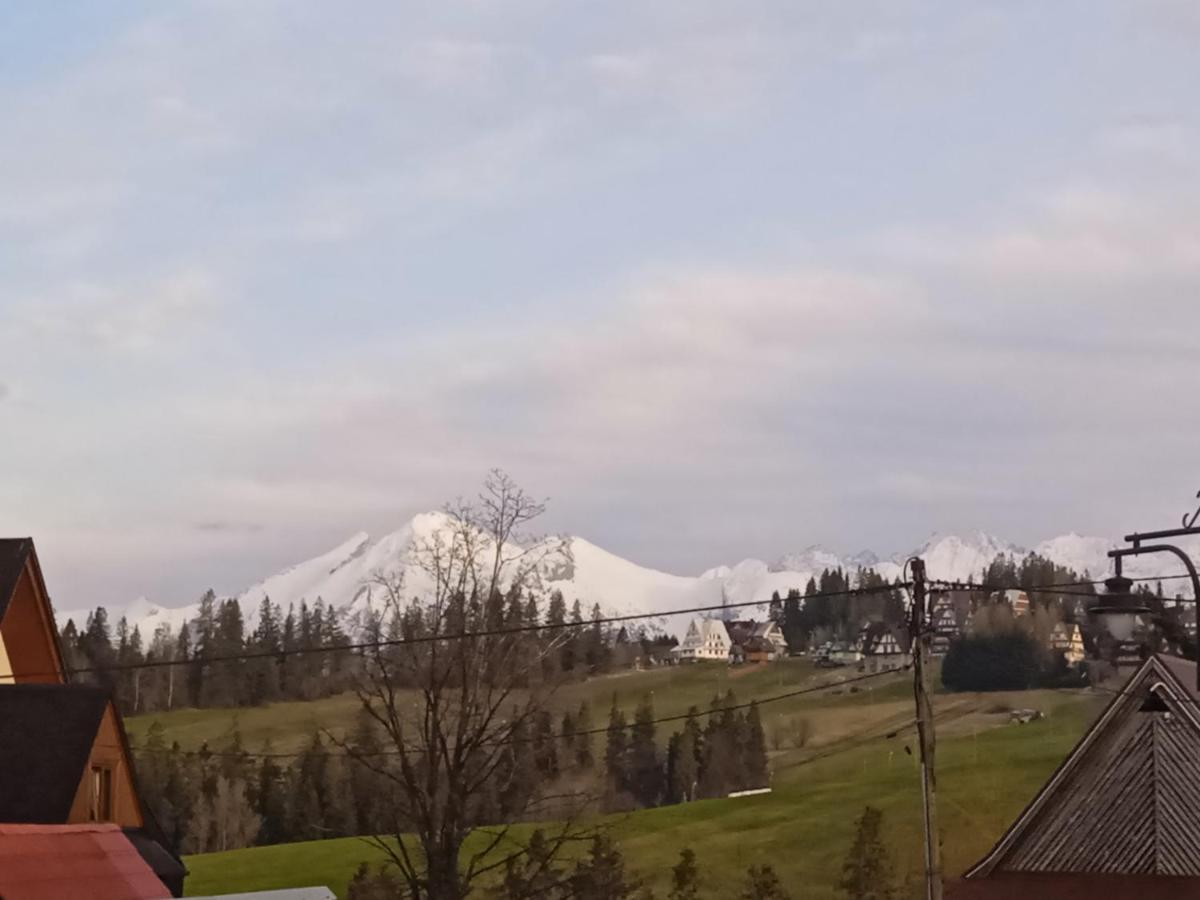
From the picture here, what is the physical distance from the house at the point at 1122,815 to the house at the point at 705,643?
363ft

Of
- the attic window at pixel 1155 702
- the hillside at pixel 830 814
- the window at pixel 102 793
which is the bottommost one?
the hillside at pixel 830 814

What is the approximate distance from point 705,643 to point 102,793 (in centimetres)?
11771

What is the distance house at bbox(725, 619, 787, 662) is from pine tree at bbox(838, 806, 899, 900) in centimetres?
4816

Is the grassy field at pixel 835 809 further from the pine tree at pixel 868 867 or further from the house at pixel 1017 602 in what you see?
the house at pixel 1017 602

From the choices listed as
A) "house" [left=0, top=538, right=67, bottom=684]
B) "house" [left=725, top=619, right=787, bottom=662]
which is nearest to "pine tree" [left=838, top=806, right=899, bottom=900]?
"house" [left=725, top=619, right=787, bottom=662]

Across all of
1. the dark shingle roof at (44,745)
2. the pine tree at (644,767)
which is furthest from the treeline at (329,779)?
the dark shingle roof at (44,745)

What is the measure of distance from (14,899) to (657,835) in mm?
75851

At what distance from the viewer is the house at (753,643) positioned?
144m

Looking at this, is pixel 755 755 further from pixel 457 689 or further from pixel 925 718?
pixel 925 718

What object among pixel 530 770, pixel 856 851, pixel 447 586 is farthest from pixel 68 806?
pixel 856 851

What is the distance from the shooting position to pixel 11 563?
38938 millimetres

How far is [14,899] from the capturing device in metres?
26.3

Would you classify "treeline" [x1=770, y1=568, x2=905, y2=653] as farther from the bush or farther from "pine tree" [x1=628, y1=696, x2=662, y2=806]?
"pine tree" [x1=628, y1=696, x2=662, y2=806]

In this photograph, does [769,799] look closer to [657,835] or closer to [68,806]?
[657,835]
